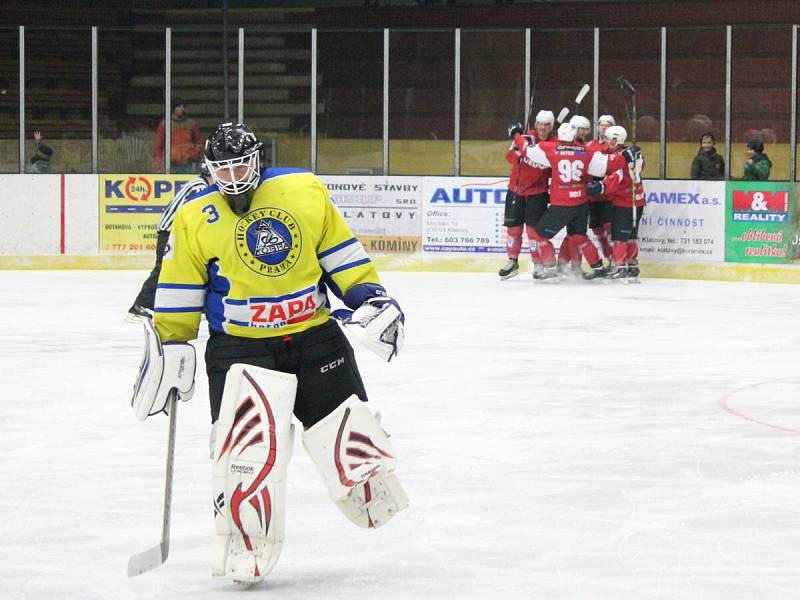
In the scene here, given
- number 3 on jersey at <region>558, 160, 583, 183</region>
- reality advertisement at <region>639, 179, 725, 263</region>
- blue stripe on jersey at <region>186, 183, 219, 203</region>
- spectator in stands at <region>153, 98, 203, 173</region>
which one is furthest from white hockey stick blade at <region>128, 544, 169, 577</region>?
spectator in stands at <region>153, 98, 203, 173</region>

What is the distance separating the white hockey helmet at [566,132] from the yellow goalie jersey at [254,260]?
29.2ft

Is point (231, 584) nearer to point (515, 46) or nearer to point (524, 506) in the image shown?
point (524, 506)

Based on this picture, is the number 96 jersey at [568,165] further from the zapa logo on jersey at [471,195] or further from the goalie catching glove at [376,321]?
the goalie catching glove at [376,321]

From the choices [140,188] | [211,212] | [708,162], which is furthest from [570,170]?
[211,212]

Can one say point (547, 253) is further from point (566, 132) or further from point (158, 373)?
point (158, 373)

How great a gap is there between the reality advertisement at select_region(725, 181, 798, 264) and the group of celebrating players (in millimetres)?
816

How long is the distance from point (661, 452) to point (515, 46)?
30.7 feet

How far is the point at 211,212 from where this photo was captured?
11.1 ft

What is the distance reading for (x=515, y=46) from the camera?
13953mm

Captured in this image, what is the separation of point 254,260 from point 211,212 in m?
0.15

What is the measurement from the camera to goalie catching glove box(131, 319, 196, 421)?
134 inches

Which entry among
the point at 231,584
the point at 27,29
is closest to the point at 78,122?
the point at 27,29

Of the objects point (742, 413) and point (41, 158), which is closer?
point (742, 413)

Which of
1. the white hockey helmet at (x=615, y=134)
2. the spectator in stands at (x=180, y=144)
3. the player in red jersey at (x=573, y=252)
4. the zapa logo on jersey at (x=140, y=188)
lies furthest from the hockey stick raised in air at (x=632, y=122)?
the zapa logo on jersey at (x=140, y=188)
